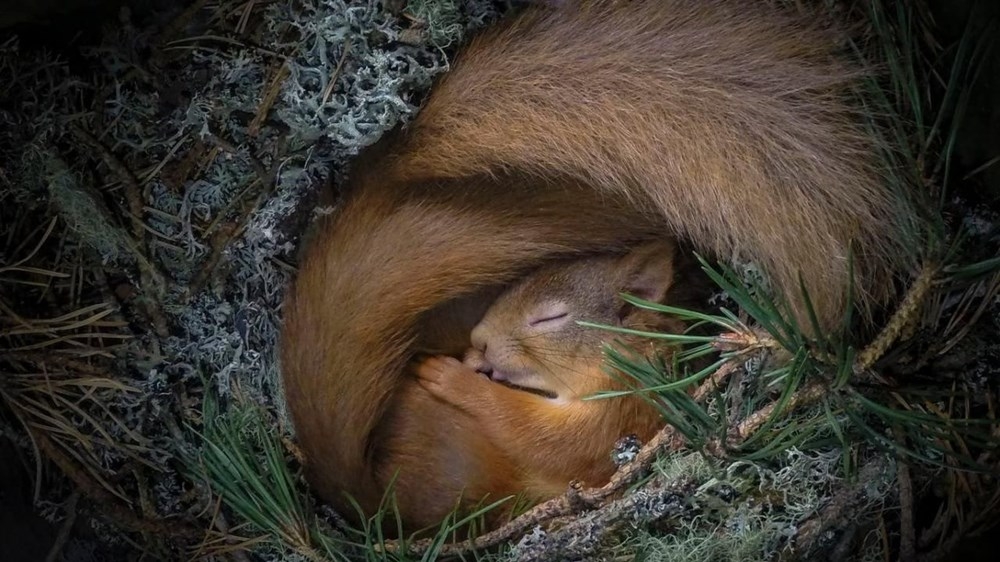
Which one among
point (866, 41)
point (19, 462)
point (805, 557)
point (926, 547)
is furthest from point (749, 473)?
point (19, 462)

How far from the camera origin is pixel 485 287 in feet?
6.17

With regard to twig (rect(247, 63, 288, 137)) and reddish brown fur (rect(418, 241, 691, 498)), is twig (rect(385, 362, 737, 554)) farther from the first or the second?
twig (rect(247, 63, 288, 137))

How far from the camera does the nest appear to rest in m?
1.60

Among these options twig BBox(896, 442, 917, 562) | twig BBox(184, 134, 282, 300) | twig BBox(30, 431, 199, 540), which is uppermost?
twig BBox(184, 134, 282, 300)

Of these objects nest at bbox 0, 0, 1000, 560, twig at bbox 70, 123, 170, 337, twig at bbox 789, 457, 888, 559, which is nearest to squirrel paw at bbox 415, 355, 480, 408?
nest at bbox 0, 0, 1000, 560

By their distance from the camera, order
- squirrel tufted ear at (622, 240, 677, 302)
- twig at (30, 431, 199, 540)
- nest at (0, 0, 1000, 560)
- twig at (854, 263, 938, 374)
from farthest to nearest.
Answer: squirrel tufted ear at (622, 240, 677, 302) → twig at (30, 431, 199, 540) → nest at (0, 0, 1000, 560) → twig at (854, 263, 938, 374)

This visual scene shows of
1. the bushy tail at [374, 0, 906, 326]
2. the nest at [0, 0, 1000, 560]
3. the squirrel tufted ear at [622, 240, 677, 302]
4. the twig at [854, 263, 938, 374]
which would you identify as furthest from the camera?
the squirrel tufted ear at [622, 240, 677, 302]

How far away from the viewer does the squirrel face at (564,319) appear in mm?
1907

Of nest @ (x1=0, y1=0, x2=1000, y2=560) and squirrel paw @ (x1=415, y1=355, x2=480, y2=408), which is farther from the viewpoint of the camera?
squirrel paw @ (x1=415, y1=355, x2=480, y2=408)

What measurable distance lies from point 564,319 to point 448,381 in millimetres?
308

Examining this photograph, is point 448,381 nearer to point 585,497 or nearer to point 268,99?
point 585,497

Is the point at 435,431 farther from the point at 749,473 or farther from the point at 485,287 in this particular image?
the point at 749,473

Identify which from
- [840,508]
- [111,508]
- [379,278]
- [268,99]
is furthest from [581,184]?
[111,508]

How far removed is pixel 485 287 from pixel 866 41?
35.6 inches
